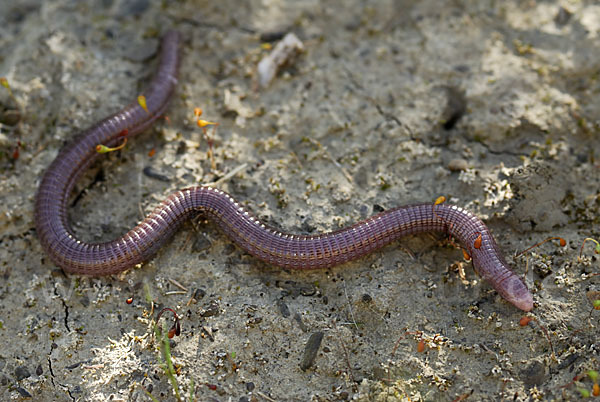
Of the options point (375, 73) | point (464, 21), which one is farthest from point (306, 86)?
point (464, 21)

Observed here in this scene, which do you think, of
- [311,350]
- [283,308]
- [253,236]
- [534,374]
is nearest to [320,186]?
[253,236]

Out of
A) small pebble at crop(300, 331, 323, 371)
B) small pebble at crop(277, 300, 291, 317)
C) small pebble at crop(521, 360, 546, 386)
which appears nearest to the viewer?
small pebble at crop(521, 360, 546, 386)

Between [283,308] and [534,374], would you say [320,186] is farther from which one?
[534,374]

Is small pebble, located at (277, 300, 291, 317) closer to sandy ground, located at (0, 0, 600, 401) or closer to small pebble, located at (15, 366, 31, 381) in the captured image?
sandy ground, located at (0, 0, 600, 401)

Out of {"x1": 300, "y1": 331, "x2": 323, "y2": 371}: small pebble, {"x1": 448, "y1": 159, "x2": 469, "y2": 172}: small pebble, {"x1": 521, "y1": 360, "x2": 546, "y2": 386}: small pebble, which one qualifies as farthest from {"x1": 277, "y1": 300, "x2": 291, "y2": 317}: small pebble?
{"x1": 448, "y1": 159, "x2": 469, "y2": 172}: small pebble

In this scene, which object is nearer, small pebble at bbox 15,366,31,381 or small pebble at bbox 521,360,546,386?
small pebble at bbox 521,360,546,386

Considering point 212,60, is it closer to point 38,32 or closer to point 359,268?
point 38,32
